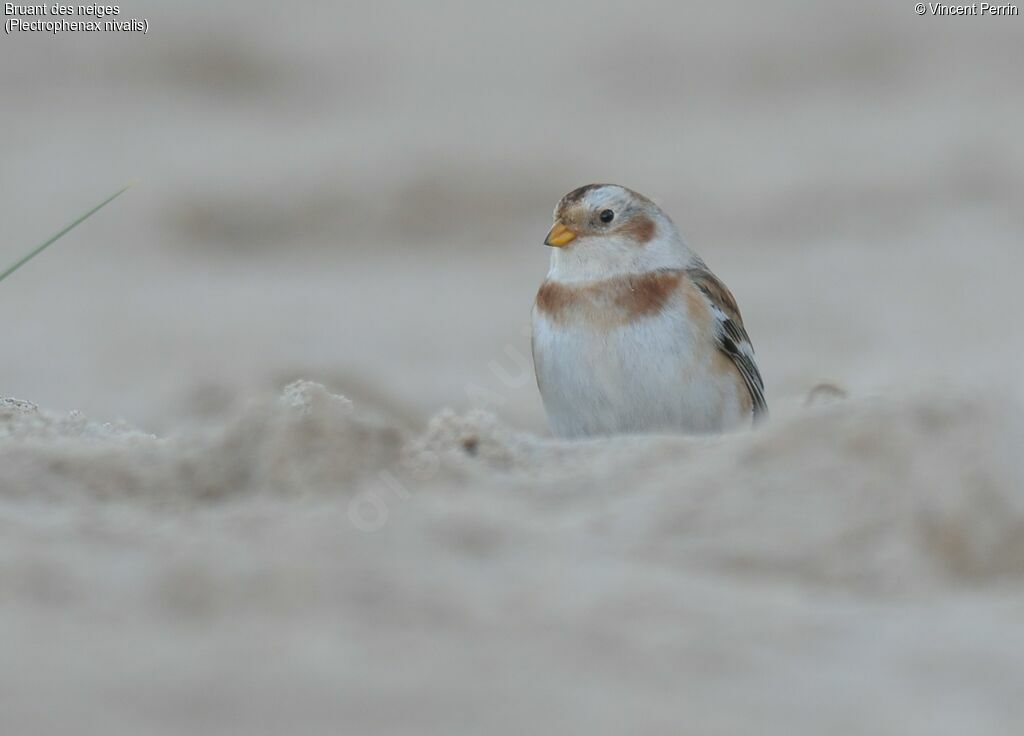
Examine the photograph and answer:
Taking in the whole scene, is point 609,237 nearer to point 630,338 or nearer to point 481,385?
point 630,338

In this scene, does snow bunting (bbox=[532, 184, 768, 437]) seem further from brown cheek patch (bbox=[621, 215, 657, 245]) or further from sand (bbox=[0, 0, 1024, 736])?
sand (bbox=[0, 0, 1024, 736])

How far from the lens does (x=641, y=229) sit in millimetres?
5406

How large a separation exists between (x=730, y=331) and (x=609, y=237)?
47cm

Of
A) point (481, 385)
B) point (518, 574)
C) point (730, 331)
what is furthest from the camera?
point (481, 385)

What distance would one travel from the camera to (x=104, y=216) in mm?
12297

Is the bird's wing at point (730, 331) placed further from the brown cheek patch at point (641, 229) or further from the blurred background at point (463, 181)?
the blurred background at point (463, 181)

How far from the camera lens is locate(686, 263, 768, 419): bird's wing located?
5.21m

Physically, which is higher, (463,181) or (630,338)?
(463,181)

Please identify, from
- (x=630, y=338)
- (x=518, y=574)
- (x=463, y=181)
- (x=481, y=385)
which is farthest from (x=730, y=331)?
(x=463, y=181)

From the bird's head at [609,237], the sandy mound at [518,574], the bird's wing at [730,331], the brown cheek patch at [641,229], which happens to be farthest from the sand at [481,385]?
the brown cheek patch at [641,229]

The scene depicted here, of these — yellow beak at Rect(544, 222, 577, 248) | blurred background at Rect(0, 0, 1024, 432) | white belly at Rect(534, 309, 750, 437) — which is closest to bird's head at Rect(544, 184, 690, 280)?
yellow beak at Rect(544, 222, 577, 248)

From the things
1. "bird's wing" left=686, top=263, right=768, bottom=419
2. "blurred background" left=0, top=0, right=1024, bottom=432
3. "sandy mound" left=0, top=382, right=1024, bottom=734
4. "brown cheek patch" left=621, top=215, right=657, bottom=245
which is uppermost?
"blurred background" left=0, top=0, right=1024, bottom=432

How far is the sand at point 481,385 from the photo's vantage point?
233 centimetres

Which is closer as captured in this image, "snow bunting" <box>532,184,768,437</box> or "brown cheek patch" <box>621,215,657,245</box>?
"snow bunting" <box>532,184,768,437</box>
